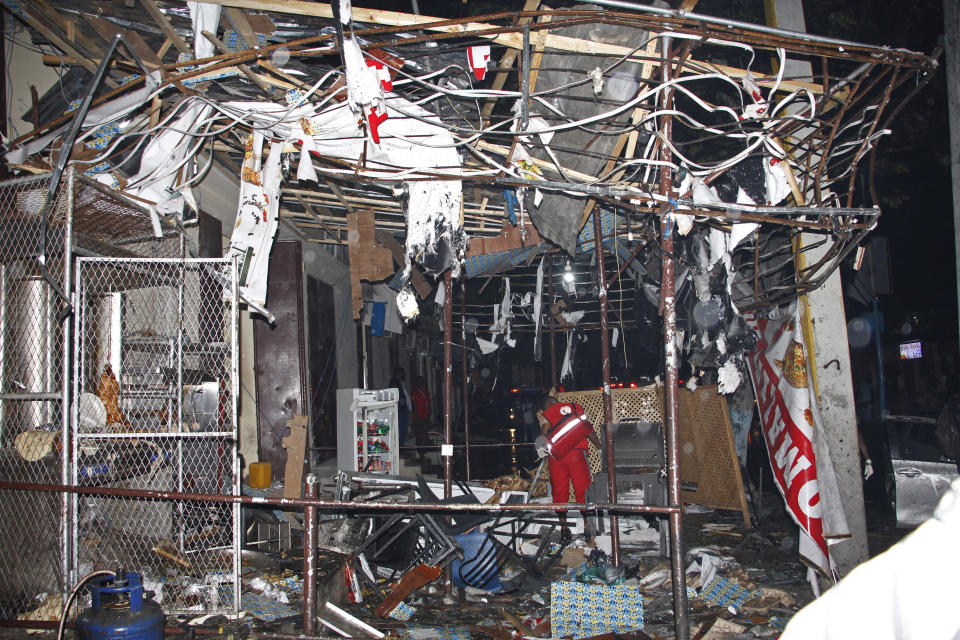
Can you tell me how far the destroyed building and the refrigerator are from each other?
86 cm

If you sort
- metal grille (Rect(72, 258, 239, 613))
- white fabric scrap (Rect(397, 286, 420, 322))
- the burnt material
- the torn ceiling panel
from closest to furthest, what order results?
the torn ceiling panel
metal grille (Rect(72, 258, 239, 613))
white fabric scrap (Rect(397, 286, 420, 322))
the burnt material

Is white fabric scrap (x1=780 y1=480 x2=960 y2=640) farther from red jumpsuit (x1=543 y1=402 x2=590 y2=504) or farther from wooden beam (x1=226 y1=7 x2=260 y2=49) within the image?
red jumpsuit (x1=543 y1=402 x2=590 y2=504)

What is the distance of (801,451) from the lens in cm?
596

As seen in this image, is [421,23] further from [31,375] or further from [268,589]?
[268,589]

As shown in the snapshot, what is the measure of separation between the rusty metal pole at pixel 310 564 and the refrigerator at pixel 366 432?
4.75 m

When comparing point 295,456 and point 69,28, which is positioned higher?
point 69,28

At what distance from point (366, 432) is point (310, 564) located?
17.8ft

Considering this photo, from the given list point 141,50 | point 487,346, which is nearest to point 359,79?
point 141,50

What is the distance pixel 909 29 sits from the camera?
11117 millimetres

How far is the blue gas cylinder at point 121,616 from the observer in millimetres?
3762

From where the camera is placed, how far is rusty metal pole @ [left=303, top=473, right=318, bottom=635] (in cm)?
362

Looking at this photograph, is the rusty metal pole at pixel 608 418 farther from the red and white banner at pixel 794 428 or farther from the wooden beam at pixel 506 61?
the wooden beam at pixel 506 61

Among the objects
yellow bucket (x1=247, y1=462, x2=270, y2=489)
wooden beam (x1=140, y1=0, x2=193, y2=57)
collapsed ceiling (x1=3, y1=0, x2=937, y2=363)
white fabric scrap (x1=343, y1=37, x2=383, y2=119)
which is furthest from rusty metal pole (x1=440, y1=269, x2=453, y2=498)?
wooden beam (x1=140, y1=0, x2=193, y2=57)

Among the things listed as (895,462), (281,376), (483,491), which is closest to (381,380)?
(281,376)
